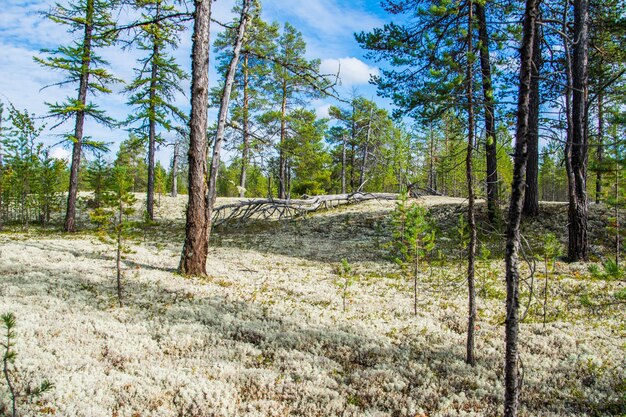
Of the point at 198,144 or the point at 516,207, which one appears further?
the point at 198,144

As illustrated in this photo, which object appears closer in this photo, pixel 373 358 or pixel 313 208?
pixel 373 358

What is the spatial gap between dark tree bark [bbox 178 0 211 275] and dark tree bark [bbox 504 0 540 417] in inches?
338

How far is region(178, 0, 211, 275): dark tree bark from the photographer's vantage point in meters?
10.1

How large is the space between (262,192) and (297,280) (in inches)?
2312

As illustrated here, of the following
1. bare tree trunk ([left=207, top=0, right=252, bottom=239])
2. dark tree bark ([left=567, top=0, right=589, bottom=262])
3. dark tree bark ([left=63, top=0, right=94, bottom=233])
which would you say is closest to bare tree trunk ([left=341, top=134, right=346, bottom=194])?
dark tree bark ([left=63, top=0, right=94, bottom=233])

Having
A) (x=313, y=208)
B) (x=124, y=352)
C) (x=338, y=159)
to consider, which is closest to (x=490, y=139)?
(x=124, y=352)

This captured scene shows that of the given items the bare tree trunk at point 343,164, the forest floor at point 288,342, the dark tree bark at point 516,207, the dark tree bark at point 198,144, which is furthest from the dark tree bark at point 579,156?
the bare tree trunk at point 343,164

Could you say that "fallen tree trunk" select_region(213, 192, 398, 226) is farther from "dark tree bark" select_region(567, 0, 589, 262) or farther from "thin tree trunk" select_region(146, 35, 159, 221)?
"dark tree bark" select_region(567, 0, 589, 262)

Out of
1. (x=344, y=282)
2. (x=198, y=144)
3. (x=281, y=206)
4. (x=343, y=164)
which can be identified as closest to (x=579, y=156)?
(x=344, y=282)

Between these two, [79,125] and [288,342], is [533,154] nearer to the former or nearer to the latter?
[288,342]

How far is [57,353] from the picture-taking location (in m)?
5.64

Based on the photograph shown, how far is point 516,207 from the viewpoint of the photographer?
146 inches

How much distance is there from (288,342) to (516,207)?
500cm

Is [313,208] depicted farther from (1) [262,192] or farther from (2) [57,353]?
(1) [262,192]
